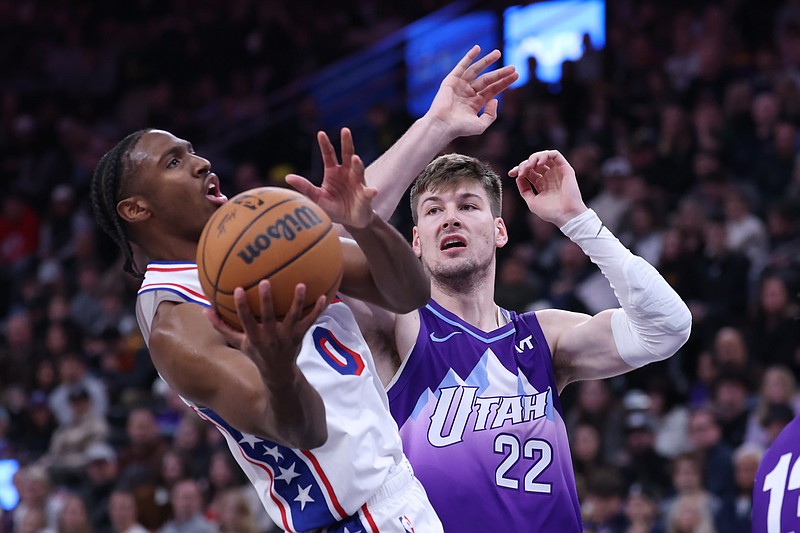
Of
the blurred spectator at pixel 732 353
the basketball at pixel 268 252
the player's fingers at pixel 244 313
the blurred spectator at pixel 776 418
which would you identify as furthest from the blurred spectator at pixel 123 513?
the player's fingers at pixel 244 313

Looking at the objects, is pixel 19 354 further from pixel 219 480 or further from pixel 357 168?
pixel 357 168

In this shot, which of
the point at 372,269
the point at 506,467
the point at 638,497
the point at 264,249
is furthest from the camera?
the point at 638,497

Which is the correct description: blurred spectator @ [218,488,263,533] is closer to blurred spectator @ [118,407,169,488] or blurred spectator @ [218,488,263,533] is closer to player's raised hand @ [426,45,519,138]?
blurred spectator @ [118,407,169,488]

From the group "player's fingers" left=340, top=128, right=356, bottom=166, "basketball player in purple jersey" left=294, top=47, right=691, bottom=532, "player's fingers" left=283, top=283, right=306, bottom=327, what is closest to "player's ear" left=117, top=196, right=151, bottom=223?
"player's fingers" left=340, top=128, right=356, bottom=166

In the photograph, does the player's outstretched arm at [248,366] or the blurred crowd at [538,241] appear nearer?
the player's outstretched arm at [248,366]

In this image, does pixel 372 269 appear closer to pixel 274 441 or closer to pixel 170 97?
pixel 274 441

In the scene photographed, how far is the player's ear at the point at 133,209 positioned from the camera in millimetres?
3645

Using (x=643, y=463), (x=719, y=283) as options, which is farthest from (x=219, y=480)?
(x=719, y=283)

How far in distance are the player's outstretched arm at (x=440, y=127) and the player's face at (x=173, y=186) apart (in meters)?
0.66

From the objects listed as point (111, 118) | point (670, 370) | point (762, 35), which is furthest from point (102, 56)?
point (670, 370)

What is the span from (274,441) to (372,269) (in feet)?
1.91

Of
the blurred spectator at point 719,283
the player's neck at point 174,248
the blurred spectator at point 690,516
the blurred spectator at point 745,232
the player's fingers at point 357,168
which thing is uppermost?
the blurred spectator at point 745,232

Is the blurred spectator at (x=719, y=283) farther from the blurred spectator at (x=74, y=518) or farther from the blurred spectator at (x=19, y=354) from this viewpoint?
the blurred spectator at (x=19, y=354)

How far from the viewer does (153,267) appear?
3.64m
